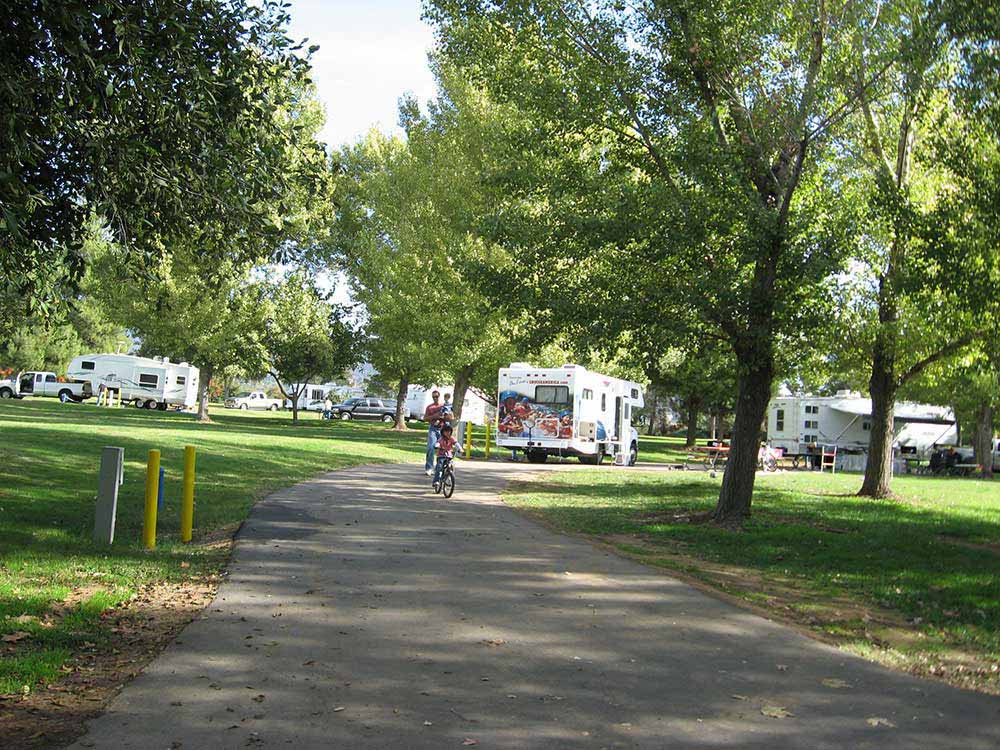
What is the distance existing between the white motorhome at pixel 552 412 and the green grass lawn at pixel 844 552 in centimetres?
846

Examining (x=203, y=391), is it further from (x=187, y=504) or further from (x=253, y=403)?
(x=253, y=403)

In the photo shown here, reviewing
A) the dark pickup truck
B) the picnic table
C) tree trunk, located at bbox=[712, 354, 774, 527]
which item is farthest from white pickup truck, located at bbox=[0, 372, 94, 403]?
tree trunk, located at bbox=[712, 354, 774, 527]

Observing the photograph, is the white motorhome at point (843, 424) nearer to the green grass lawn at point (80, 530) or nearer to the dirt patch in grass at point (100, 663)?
the green grass lawn at point (80, 530)

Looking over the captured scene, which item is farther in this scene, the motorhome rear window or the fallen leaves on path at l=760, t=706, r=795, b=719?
the motorhome rear window

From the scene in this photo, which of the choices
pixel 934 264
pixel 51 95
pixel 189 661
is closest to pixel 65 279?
pixel 51 95

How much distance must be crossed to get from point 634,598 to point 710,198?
23.8 feet

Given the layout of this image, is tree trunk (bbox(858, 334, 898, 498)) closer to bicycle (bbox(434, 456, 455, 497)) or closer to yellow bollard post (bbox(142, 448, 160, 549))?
bicycle (bbox(434, 456, 455, 497))

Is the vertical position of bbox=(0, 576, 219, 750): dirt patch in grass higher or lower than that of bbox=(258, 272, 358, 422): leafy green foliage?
lower

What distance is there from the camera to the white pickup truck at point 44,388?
57375 mm

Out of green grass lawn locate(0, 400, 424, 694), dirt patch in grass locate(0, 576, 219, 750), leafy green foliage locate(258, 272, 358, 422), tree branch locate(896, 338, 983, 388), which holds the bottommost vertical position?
dirt patch in grass locate(0, 576, 219, 750)

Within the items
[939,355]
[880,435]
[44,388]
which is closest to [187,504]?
[939,355]

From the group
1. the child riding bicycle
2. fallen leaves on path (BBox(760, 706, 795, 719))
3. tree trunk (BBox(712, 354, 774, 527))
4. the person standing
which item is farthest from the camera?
the person standing

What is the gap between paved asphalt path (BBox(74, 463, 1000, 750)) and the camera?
4.75 m

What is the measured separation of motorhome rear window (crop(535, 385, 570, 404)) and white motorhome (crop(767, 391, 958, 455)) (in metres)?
17.5
